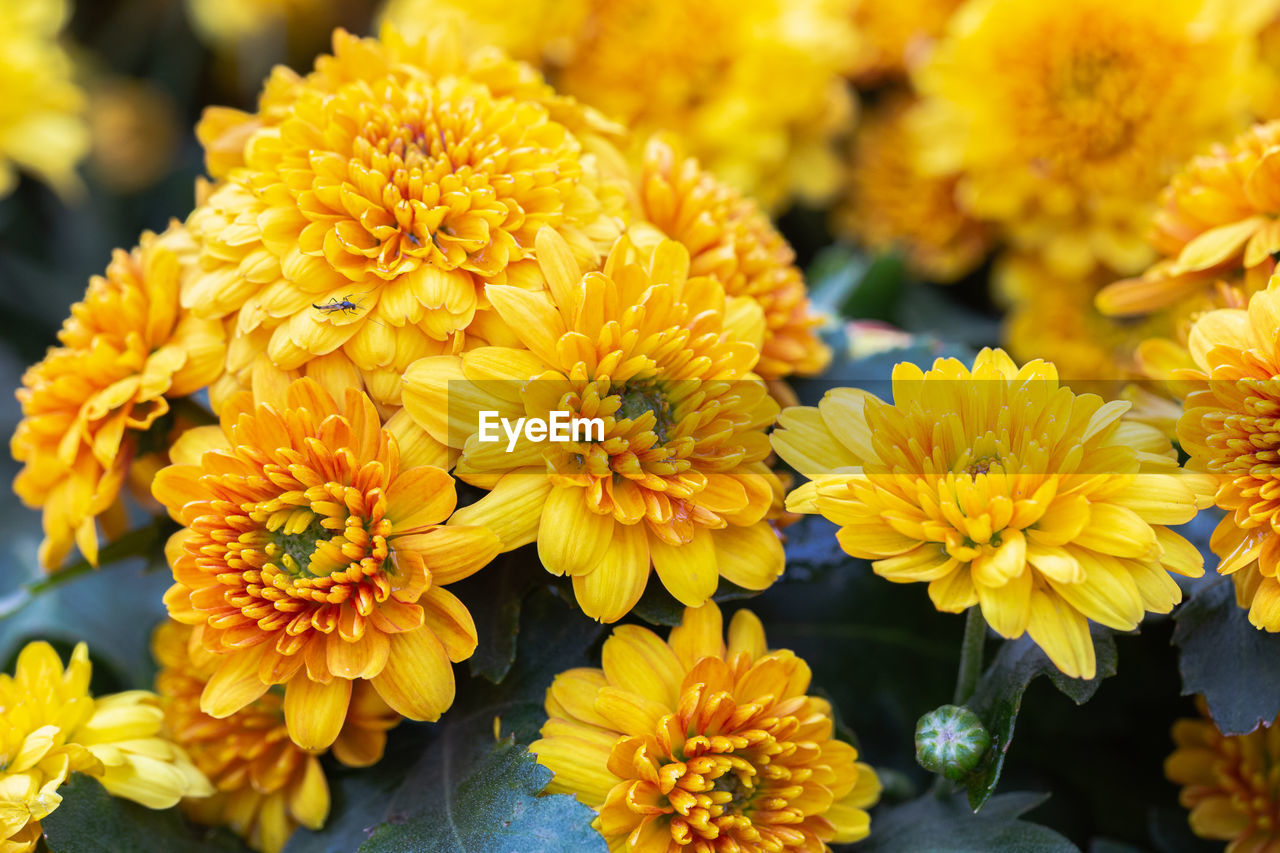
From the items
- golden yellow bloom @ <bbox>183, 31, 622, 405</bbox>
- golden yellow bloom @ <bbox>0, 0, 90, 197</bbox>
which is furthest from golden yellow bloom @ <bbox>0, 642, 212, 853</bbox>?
golden yellow bloom @ <bbox>0, 0, 90, 197</bbox>

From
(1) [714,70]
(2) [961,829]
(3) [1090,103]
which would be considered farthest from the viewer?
(1) [714,70]

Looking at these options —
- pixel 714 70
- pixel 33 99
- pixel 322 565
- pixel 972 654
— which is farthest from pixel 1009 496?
pixel 33 99

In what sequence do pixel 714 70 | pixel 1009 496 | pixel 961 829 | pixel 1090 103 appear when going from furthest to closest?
pixel 714 70 < pixel 1090 103 < pixel 961 829 < pixel 1009 496

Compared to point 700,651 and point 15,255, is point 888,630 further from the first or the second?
point 15,255

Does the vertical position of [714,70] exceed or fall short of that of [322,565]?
it exceeds it

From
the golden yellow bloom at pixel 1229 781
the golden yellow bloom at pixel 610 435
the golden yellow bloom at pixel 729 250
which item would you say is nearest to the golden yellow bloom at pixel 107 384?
the golden yellow bloom at pixel 610 435

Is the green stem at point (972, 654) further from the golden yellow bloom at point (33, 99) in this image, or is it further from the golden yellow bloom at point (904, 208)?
the golden yellow bloom at point (33, 99)

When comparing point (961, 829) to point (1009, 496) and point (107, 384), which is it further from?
point (107, 384)

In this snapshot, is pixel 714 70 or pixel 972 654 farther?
pixel 714 70

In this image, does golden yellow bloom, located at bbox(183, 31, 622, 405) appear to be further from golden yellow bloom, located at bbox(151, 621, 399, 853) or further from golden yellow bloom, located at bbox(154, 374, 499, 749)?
golden yellow bloom, located at bbox(151, 621, 399, 853)
